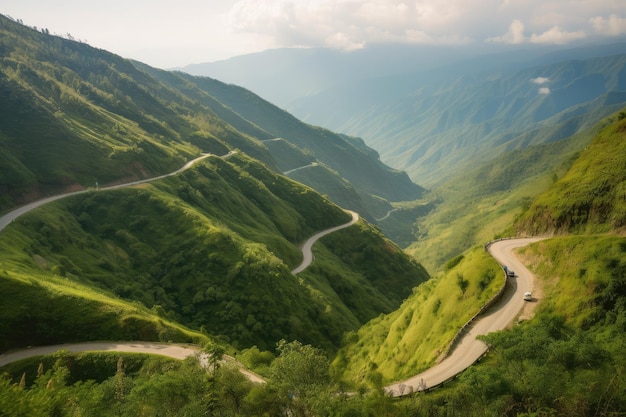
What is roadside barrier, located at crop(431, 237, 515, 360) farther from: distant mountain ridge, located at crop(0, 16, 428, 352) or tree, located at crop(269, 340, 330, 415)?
distant mountain ridge, located at crop(0, 16, 428, 352)

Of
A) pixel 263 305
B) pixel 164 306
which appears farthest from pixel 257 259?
pixel 164 306

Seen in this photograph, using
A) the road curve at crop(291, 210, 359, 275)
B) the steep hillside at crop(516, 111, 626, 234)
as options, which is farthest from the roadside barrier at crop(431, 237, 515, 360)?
the road curve at crop(291, 210, 359, 275)

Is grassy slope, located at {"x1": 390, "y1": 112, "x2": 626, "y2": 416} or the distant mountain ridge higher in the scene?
grassy slope, located at {"x1": 390, "y1": 112, "x2": 626, "y2": 416}

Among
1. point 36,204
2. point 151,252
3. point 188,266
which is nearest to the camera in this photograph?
point 188,266

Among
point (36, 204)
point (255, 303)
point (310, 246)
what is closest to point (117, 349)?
point (255, 303)

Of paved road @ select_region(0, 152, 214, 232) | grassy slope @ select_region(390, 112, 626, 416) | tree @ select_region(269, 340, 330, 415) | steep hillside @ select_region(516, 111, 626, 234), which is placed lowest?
paved road @ select_region(0, 152, 214, 232)

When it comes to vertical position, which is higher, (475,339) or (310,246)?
(475,339)

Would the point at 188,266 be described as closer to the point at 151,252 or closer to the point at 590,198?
the point at 151,252

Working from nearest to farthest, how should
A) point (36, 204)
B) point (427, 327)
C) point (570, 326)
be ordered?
point (570, 326)
point (427, 327)
point (36, 204)

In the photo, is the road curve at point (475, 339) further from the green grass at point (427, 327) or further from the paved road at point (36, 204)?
the paved road at point (36, 204)
